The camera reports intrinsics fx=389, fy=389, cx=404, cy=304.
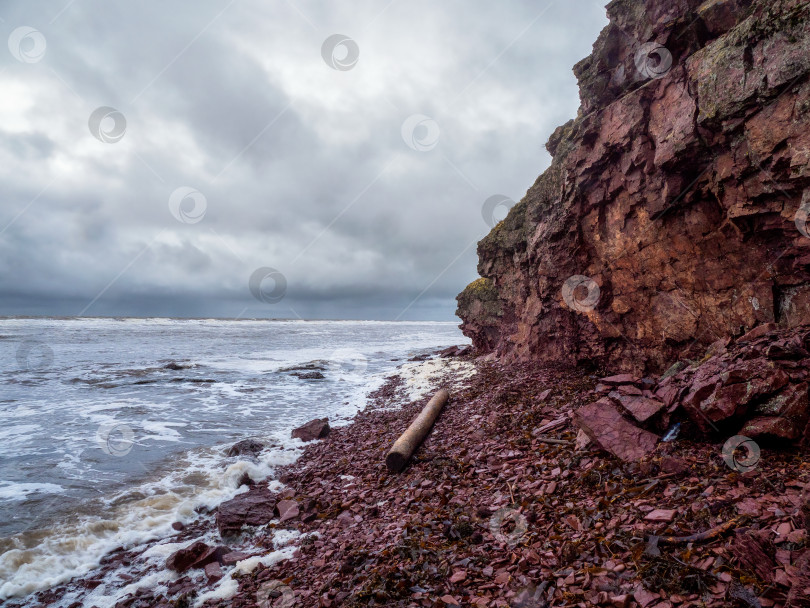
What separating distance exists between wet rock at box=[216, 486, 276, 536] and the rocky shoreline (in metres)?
0.04

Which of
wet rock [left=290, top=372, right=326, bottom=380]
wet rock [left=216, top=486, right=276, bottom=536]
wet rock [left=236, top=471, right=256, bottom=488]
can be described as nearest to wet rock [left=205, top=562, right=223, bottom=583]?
wet rock [left=216, top=486, right=276, bottom=536]

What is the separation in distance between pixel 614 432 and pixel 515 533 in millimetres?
2694

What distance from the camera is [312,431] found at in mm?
14164

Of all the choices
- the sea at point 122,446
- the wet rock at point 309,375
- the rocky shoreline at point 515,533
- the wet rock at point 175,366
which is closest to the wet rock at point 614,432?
the rocky shoreline at point 515,533

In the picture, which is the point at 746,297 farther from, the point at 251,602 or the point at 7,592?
the point at 7,592

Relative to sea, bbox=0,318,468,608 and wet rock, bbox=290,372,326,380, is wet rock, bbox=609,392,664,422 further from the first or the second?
wet rock, bbox=290,372,326,380

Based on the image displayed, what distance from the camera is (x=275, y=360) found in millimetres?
37719

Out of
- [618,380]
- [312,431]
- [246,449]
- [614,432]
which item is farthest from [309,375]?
[614,432]

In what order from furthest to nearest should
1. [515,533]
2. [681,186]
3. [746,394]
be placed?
1. [681,186]
2. [746,394]
3. [515,533]

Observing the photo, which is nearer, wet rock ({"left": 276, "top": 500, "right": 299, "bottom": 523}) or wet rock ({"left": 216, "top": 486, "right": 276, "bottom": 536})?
wet rock ({"left": 216, "top": 486, "right": 276, "bottom": 536})

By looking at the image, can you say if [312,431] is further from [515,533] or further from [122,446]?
[515,533]

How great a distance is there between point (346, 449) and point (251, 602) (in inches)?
262

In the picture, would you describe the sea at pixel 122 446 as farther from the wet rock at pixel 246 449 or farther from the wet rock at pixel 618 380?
the wet rock at pixel 618 380

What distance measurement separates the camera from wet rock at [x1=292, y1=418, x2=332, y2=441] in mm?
13961
